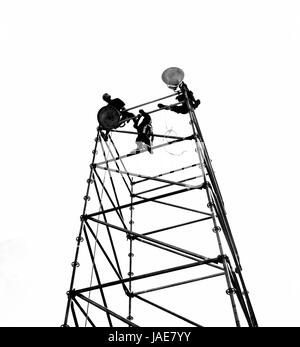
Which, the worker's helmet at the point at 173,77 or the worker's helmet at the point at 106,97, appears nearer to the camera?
the worker's helmet at the point at 173,77

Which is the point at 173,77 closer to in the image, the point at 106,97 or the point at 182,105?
the point at 182,105

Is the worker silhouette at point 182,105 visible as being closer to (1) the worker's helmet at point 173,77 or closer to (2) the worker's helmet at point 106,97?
(1) the worker's helmet at point 173,77

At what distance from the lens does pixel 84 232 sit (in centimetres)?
449

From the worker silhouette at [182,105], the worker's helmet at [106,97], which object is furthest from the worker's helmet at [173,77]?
the worker's helmet at [106,97]

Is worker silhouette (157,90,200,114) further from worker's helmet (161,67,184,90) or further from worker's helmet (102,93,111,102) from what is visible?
worker's helmet (102,93,111,102)

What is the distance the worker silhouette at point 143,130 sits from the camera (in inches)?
259

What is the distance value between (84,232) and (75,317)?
3.76 feet

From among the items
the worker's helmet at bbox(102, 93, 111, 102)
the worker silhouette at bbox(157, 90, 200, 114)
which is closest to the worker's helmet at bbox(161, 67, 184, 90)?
the worker silhouette at bbox(157, 90, 200, 114)

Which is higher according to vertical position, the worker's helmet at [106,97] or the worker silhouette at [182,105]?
the worker's helmet at [106,97]

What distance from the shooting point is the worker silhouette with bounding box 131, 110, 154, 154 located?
6.57 m

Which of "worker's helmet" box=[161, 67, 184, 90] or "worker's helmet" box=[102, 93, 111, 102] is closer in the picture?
"worker's helmet" box=[161, 67, 184, 90]
